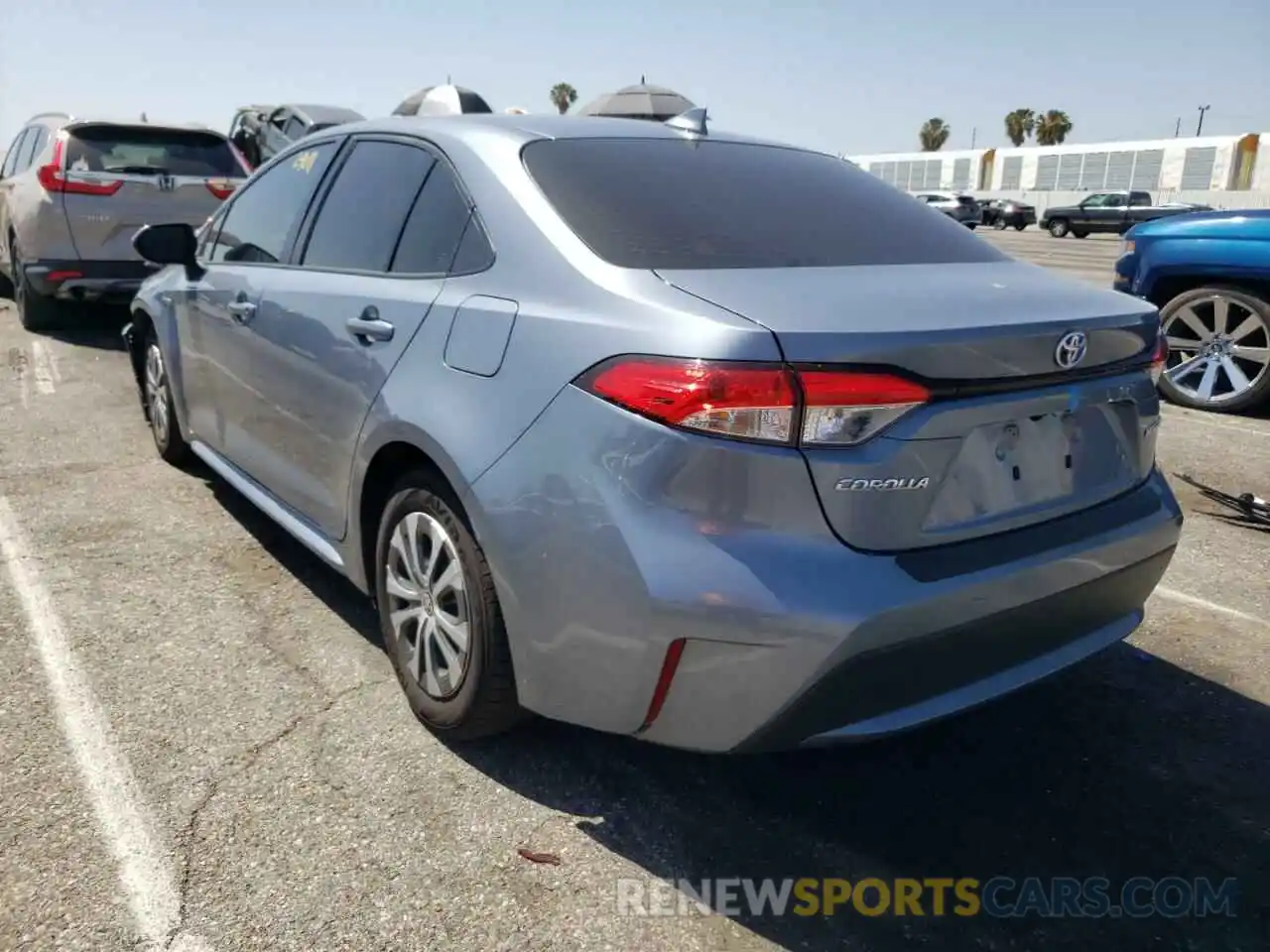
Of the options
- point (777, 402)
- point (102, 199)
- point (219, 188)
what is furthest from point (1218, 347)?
point (102, 199)

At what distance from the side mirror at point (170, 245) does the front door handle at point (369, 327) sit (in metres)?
1.61

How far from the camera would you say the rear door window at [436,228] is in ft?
8.84

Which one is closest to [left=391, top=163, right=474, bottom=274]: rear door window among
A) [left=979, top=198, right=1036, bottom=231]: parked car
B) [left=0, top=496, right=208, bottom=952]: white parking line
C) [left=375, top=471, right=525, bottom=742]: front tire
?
[left=375, top=471, right=525, bottom=742]: front tire

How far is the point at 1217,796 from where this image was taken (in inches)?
103

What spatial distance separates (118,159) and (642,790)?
298 inches

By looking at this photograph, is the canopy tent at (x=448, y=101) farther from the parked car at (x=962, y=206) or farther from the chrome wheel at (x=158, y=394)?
the parked car at (x=962, y=206)

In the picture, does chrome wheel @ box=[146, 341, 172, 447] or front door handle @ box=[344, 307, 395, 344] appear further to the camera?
chrome wheel @ box=[146, 341, 172, 447]

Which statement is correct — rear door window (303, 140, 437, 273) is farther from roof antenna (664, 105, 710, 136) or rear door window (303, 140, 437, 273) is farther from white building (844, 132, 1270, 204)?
white building (844, 132, 1270, 204)

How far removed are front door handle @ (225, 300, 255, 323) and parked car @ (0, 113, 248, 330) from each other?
15.7 ft

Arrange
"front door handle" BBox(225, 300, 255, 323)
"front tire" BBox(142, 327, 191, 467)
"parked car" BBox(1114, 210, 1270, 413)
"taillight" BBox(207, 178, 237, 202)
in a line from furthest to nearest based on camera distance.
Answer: "taillight" BBox(207, 178, 237, 202), "parked car" BBox(1114, 210, 1270, 413), "front tire" BBox(142, 327, 191, 467), "front door handle" BBox(225, 300, 255, 323)

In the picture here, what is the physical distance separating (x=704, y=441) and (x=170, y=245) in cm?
310

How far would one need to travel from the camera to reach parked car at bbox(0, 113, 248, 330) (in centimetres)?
787

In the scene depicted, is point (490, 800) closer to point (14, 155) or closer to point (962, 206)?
point (14, 155)

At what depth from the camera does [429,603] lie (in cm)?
267
